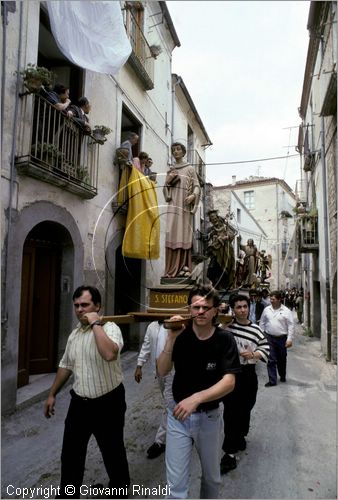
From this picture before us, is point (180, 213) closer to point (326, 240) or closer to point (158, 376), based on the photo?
point (158, 376)

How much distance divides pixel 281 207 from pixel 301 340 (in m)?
17.3

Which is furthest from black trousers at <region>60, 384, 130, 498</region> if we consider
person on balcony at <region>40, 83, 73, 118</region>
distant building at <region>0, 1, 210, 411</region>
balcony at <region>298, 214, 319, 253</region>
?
balcony at <region>298, 214, 319, 253</region>

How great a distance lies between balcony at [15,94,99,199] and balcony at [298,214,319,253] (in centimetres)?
798

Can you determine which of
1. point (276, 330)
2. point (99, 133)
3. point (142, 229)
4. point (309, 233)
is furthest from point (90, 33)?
point (309, 233)

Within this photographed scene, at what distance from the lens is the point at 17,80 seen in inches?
187

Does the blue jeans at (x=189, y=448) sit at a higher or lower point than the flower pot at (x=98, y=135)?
lower

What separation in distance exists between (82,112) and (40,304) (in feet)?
11.8

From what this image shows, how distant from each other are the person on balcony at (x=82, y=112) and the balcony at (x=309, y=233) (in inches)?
332

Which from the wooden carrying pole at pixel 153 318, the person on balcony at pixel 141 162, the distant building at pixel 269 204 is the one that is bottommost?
the wooden carrying pole at pixel 153 318

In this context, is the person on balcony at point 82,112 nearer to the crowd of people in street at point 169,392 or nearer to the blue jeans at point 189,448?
the crowd of people in street at point 169,392

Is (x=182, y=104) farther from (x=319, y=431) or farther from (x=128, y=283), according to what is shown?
(x=319, y=431)

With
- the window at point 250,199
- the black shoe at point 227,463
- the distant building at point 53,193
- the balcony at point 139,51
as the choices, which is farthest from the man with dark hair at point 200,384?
the window at point 250,199

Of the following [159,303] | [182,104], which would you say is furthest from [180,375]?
[182,104]

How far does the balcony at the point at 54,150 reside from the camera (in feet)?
15.9
